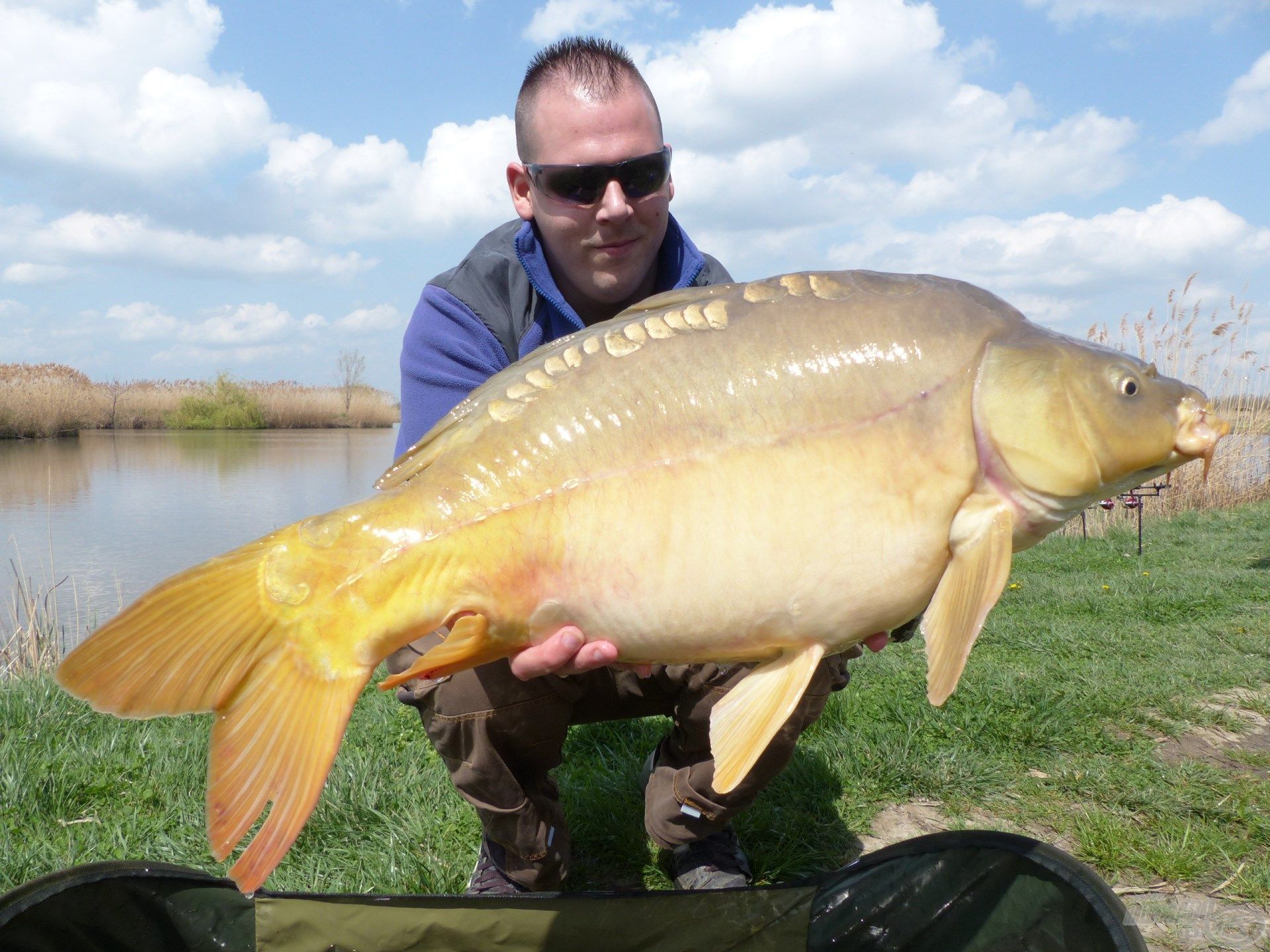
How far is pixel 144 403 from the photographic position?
14562 mm

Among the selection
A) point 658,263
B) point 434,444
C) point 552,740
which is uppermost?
point 658,263

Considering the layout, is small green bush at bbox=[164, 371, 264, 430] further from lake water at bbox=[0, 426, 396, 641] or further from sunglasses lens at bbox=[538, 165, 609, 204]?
sunglasses lens at bbox=[538, 165, 609, 204]

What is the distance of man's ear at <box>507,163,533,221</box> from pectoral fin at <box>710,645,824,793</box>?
3.89 feet

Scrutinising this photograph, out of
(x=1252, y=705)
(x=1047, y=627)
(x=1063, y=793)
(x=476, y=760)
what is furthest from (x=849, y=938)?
(x=1047, y=627)

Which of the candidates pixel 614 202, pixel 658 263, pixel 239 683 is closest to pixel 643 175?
pixel 614 202

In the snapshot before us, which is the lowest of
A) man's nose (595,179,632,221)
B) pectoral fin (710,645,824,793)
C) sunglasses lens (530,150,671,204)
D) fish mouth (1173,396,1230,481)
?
pectoral fin (710,645,824,793)

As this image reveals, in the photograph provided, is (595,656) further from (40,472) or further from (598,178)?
(40,472)

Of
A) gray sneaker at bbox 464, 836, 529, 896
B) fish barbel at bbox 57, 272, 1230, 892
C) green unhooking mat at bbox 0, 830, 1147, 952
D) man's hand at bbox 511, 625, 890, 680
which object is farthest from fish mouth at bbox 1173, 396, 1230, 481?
gray sneaker at bbox 464, 836, 529, 896

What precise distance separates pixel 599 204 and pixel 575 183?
0.19 ft

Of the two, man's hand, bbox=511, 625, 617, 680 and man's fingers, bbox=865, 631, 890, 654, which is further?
man's fingers, bbox=865, 631, 890, 654

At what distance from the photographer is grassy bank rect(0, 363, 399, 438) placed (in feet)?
36.2

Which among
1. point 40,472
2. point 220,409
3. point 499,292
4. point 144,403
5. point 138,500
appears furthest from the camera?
point 220,409

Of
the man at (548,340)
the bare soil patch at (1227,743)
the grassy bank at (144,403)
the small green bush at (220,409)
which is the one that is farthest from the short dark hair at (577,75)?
the small green bush at (220,409)

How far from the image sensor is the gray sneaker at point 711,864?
1710 millimetres
